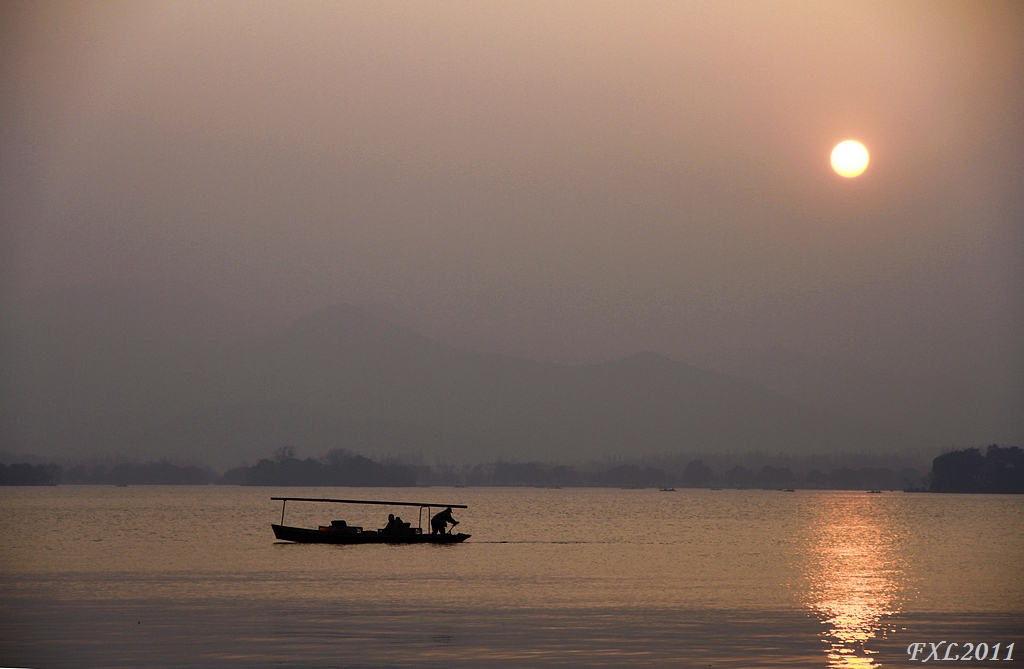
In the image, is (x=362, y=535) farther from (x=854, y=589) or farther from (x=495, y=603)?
(x=854, y=589)

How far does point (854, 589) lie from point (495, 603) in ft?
64.8

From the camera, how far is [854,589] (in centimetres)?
5869

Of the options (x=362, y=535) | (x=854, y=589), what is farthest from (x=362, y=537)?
(x=854, y=589)

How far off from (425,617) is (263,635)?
7.68 metres

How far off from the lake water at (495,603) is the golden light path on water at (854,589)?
0.14 meters

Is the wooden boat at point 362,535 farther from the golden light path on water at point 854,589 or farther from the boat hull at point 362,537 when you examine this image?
the golden light path on water at point 854,589

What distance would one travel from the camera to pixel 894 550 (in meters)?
94.1

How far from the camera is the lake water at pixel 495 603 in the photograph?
3512 cm

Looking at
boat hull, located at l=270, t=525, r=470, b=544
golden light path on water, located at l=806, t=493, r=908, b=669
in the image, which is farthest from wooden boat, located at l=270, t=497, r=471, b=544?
golden light path on water, located at l=806, t=493, r=908, b=669

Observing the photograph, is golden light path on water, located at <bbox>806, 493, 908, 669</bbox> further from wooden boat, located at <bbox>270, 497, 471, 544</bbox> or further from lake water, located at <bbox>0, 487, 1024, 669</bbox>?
wooden boat, located at <bbox>270, 497, 471, 544</bbox>

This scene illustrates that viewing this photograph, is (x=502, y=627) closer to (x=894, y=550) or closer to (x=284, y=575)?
(x=284, y=575)

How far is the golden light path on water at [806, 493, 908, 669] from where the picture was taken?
37375 mm

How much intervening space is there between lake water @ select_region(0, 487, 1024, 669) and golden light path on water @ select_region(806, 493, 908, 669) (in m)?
0.14

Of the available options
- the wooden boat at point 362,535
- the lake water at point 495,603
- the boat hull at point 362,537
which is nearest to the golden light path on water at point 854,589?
the lake water at point 495,603
